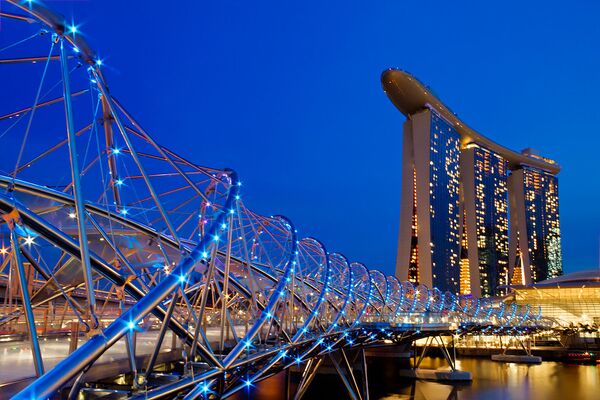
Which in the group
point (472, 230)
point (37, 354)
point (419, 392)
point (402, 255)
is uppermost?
point (472, 230)

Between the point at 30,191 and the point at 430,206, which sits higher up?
the point at 430,206

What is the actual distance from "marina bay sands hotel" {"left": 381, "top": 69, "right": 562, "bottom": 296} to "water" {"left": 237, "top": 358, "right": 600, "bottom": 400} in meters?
72.8

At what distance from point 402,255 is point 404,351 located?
6946 centimetres

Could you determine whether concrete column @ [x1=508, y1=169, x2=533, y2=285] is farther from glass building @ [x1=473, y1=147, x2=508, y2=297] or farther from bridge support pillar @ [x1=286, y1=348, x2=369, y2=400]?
bridge support pillar @ [x1=286, y1=348, x2=369, y2=400]

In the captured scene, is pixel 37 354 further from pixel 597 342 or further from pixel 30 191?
pixel 597 342

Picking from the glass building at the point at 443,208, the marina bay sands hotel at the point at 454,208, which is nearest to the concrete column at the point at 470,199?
the marina bay sands hotel at the point at 454,208

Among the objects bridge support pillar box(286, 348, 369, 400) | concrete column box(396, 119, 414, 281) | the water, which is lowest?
the water

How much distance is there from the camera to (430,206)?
14762 cm

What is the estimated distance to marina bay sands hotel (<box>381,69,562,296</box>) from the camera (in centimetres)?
14725

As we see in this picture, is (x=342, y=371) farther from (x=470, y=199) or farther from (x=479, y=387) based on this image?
(x=470, y=199)

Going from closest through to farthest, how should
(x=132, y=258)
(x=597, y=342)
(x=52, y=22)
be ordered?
(x=52, y=22), (x=132, y=258), (x=597, y=342)

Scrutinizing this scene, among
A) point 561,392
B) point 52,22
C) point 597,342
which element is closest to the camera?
point 52,22

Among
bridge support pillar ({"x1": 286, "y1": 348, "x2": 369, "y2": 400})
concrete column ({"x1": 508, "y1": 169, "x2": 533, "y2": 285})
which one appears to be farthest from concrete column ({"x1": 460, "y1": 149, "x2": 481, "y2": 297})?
Answer: bridge support pillar ({"x1": 286, "y1": 348, "x2": 369, "y2": 400})

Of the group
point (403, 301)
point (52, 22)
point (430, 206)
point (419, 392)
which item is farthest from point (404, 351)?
point (430, 206)
